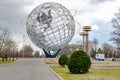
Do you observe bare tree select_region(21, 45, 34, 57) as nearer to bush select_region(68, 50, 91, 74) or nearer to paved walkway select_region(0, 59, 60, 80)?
paved walkway select_region(0, 59, 60, 80)

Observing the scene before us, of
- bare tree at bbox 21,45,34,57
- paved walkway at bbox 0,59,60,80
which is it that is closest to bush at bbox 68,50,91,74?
paved walkway at bbox 0,59,60,80

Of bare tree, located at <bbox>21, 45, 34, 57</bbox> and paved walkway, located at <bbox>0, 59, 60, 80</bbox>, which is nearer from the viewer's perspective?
paved walkway, located at <bbox>0, 59, 60, 80</bbox>

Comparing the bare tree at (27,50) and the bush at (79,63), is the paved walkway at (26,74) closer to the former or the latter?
the bush at (79,63)

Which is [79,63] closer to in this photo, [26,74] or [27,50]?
[26,74]

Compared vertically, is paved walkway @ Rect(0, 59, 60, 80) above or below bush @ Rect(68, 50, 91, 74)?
below

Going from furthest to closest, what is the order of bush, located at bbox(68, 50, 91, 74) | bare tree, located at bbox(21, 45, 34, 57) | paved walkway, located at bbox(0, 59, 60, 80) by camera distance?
→ bare tree, located at bbox(21, 45, 34, 57), bush, located at bbox(68, 50, 91, 74), paved walkway, located at bbox(0, 59, 60, 80)

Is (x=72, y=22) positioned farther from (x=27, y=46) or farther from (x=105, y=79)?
(x=27, y=46)

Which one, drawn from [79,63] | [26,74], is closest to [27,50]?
[79,63]

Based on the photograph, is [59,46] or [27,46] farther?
[27,46]

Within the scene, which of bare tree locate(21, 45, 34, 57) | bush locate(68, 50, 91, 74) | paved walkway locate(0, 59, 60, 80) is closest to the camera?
paved walkway locate(0, 59, 60, 80)

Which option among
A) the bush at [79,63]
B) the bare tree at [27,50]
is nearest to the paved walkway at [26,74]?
the bush at [79,63]

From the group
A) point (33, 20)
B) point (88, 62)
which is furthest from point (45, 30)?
point (88, 62)

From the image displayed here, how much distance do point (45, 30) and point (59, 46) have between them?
27.5ft

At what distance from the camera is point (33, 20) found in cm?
7606
